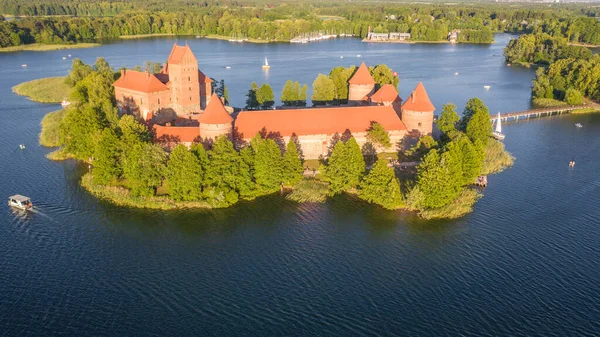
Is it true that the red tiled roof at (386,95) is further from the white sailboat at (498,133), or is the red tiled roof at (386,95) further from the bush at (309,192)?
the bush at (309,192)

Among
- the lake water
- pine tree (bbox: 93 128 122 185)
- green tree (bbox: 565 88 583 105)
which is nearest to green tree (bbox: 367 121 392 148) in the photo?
the lake water

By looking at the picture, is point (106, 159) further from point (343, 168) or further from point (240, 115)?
point (343, 168)

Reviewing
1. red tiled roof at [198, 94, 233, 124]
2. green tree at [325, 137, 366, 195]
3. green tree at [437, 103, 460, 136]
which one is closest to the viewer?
green tree at [325, 137, 366, 195]

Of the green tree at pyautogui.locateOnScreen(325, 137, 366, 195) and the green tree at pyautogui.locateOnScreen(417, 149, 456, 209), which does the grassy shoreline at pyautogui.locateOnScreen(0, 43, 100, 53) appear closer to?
the green tree at pyautogui.locateOnScreen(325, 137, 366, 195)

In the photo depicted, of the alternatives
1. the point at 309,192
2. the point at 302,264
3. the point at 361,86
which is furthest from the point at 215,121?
the point at 361,86

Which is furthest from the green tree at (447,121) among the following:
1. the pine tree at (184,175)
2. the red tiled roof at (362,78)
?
the pine tree at (184,175)

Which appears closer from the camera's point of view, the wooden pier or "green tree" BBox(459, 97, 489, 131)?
"green tree" BBox(459, 97, 489, 131)
